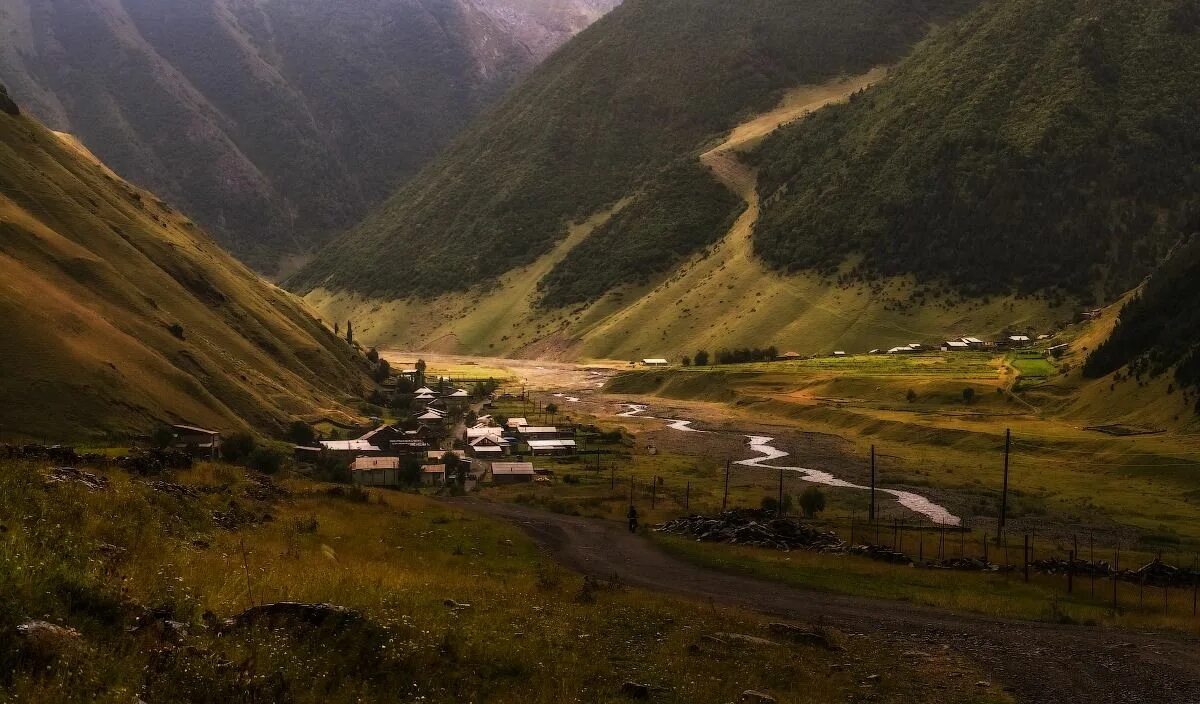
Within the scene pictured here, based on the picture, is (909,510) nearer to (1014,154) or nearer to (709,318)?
(709,318)

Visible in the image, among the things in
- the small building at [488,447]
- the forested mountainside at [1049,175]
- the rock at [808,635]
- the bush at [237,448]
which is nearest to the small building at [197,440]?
the bush at [237,448]

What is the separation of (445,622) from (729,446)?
Answer: 257ft

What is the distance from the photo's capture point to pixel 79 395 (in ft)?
173

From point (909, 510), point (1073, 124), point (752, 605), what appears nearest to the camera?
point (752, 605)

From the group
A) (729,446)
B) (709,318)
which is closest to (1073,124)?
(709,318)

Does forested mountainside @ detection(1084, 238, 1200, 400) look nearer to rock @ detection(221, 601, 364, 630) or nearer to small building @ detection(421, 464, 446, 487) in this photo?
small building @ detection(421, 464, 446, 487)

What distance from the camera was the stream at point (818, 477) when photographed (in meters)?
60.7

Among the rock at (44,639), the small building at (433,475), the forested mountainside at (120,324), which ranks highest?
the forested mountainside at (120,324)

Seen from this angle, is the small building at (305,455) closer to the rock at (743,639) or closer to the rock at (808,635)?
the rock at (808,635)

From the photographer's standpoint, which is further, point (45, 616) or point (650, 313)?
point (650, 313)

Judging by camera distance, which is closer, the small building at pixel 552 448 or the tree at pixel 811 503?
the tree at pixel 811 503

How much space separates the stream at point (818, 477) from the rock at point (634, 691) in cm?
4616

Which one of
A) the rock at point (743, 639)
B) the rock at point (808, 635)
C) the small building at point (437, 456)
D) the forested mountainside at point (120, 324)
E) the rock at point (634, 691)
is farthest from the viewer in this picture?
the small building at point (437, 456)

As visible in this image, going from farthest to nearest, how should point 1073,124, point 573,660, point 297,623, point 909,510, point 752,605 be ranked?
1. point 1073,124
2. point 909,510
3. point 752,605
4. point 573,660
5. point 297,623
